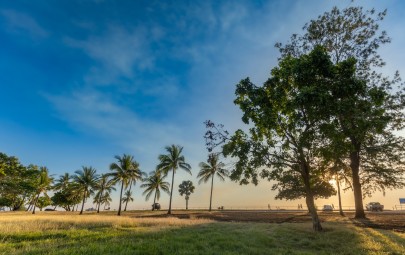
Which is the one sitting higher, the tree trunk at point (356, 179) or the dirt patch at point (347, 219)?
the tree trunk at point (356, 179)

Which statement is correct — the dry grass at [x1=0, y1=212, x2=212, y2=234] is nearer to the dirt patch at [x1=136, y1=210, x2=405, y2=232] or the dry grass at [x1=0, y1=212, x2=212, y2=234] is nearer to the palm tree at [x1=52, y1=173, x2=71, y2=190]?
the dirt patch at [x1=136, y1=210, x2=405, y2=232]

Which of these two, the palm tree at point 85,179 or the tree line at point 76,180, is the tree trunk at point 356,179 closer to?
the tree line at point 76,180

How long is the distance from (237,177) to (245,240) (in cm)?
693

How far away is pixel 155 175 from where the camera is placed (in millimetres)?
62875

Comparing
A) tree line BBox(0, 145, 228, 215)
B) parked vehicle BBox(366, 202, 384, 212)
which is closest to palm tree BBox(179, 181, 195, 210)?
tree line BBox(0, 145, 228, 215)

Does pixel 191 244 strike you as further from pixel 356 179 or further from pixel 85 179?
pixel 85 179

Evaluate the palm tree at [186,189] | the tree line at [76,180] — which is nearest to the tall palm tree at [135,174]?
the tree line at [76,180]

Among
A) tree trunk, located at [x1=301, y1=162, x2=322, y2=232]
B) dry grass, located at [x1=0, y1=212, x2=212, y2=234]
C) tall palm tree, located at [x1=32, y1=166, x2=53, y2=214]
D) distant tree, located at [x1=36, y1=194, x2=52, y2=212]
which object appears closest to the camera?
dry grass, located at [x1=0, y1=212, x2=212, y2=234]

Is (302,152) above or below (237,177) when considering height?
above

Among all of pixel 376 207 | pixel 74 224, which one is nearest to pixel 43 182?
pixel 74 224

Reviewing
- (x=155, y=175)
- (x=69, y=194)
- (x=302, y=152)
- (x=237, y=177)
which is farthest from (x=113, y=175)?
(x=302, y=152)

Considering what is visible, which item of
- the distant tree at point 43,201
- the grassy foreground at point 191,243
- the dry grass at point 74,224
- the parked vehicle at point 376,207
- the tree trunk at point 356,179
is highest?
the tree trunk at point 356,179

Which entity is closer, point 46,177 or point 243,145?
point 243,145

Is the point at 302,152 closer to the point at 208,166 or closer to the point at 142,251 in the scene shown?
the point at 142,251
